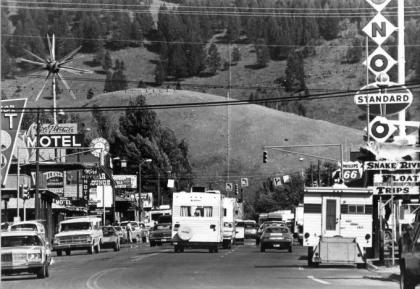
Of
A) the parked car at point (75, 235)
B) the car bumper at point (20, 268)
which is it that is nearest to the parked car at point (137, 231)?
the parked car at point (75, 235)

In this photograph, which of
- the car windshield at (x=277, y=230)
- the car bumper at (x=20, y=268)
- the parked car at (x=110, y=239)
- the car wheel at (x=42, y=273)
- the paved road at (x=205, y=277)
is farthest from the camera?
the parked car at (x=110, y=239)

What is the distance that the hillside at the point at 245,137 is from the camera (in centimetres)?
16300

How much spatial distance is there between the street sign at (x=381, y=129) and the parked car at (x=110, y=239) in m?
23.0

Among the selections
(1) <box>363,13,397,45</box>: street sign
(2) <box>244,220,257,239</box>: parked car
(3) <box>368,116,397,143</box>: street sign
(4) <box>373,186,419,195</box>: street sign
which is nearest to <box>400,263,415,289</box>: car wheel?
(4) <box>373,186,419,195</box>: street sign

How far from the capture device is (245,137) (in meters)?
172

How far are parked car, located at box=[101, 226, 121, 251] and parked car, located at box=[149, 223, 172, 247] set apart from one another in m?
5.35

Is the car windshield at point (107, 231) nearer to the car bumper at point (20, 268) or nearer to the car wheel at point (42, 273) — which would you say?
the car wheel at point (42, 273)

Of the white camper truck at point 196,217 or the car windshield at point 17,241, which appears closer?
the car windshield at point 17,241

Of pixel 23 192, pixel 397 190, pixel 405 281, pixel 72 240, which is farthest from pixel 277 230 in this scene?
pixel 405 281

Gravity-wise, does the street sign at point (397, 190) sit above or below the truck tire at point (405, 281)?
above

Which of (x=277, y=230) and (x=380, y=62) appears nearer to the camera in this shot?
(x=380, y=62)

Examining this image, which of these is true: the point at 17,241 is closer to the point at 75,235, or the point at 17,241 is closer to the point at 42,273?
the point at 42,273

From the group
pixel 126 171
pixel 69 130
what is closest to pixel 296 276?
pixel 69 130

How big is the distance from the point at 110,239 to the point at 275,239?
410 inches
